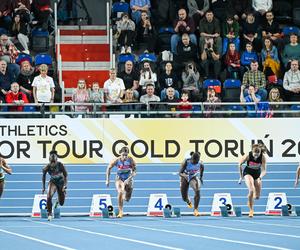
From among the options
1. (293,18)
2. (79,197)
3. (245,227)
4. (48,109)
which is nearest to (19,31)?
(48,109)

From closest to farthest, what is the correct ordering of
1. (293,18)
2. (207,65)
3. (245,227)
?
(245,227) < (207,65) < (293,18)

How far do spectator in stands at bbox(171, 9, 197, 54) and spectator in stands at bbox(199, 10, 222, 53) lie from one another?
0.73ft

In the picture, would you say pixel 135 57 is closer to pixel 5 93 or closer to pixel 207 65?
pixel 207 65

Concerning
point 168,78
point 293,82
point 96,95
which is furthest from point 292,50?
point 96,95

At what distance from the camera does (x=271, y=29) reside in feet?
106

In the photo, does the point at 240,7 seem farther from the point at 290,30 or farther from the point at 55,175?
the point at 55,175

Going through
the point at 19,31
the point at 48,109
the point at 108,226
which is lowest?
the point at 108,226

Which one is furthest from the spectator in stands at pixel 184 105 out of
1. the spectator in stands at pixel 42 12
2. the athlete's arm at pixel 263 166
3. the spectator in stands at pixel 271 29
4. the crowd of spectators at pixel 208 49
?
the spectator in stands at pixel 42 12

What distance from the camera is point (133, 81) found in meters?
30.1

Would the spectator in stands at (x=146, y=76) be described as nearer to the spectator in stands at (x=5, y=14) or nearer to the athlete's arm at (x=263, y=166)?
the athlete's arm at (x=263, y=166)

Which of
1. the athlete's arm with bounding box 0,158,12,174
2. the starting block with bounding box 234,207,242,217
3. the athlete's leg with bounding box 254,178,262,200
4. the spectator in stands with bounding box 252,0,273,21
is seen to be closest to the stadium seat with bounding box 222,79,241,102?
the athlete's leg with bounding box 254,178,262,200

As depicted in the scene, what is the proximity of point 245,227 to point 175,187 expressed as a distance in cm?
592

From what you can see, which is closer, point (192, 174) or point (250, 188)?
point (250, 188)

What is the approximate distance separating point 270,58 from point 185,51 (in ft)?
6.83
